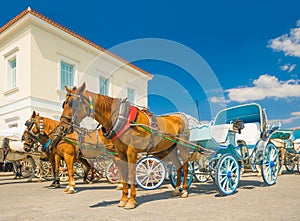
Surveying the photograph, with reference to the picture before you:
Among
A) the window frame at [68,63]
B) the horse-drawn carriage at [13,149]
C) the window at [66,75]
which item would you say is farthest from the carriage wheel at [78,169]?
the window at [66,75]

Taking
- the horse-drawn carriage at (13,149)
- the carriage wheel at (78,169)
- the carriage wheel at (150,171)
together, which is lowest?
the carriage wheel at (78,169)

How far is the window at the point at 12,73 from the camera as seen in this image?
51.1 feet

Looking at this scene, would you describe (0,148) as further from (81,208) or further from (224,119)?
(224,119)

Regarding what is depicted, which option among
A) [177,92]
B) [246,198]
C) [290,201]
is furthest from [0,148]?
[290,201]

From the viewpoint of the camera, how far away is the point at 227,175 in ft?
20.4

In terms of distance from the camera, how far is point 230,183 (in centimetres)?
633

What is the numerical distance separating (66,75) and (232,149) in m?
12.2

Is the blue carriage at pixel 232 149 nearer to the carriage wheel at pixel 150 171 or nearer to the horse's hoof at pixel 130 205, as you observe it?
the carriage wheel at pixel 150 171

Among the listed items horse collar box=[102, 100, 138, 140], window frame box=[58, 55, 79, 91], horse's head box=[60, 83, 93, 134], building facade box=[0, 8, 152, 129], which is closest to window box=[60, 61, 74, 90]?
building facade box=[0, 8, 152, 129]

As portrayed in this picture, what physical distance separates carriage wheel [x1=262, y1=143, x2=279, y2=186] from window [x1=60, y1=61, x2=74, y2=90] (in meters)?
11.8

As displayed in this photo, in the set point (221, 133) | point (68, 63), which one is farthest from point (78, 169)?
point (221, 133)

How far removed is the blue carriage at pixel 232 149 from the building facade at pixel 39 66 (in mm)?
9819

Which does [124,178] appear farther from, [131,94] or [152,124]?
[131,94]

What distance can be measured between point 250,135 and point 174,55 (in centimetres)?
652
